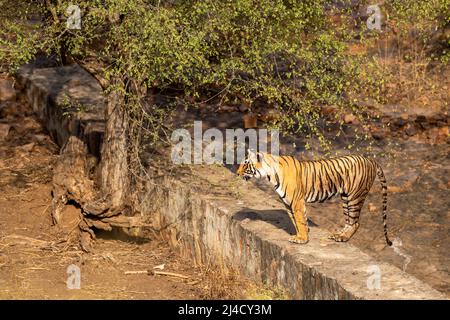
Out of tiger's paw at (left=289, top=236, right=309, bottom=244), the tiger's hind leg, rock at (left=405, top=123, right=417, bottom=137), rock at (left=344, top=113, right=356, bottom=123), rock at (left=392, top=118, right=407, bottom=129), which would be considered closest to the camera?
tiger's paw at (left=289, top=236, right=309, bottom=244)

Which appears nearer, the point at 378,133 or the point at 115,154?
the point at 115,154

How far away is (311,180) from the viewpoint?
41.1 feet

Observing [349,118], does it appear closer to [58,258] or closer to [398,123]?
[398,123]

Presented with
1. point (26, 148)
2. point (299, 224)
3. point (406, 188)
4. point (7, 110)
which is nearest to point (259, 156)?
point (299, 224)

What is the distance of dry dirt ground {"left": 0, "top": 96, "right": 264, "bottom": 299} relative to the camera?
1278cm

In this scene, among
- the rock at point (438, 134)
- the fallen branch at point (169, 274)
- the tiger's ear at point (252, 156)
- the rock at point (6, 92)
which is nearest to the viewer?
the tiger's ear at point (252, 156)

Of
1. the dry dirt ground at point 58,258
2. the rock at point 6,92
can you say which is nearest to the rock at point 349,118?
the dry dirt ground at point 58,258

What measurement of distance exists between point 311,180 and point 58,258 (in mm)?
4256

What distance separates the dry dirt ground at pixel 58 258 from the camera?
1278cm

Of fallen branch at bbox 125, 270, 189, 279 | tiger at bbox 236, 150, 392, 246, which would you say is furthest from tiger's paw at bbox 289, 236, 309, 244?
fallen branch at bbox 125, 270, 189, 279

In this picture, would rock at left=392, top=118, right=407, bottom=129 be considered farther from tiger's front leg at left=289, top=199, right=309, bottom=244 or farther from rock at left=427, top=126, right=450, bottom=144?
tiger's front leg at left=289, top=199, right=309, bottom=244

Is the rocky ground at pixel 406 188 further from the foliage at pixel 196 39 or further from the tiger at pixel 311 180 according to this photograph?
the foliage at pixel 196 39

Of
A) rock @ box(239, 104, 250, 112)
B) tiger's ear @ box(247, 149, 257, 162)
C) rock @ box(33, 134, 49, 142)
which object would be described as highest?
rock @ box(239, 104, 250, 112)

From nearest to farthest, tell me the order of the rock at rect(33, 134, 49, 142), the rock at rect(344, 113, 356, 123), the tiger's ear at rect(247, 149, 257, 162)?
the tiger's ear at rect(247, 149, 257, 162) < the rock at rect(344, 113, 356, 123) < the rock at rect(33, 134, 49, 142)
